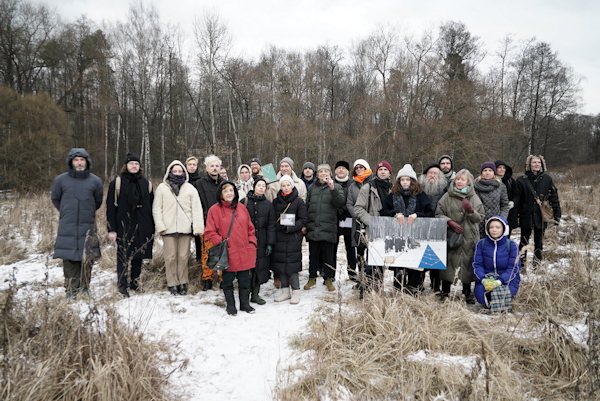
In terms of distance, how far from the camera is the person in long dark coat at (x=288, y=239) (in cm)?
465

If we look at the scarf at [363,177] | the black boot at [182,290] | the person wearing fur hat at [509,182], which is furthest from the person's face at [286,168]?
the person wearing fur hat at [509,182]

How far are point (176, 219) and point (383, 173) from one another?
10.4 feet

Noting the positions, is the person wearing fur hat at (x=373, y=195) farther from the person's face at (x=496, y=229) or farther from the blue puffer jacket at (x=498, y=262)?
the person's face at (x=496, y=229)

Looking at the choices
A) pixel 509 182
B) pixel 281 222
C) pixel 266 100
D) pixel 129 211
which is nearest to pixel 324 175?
pixel 281 222

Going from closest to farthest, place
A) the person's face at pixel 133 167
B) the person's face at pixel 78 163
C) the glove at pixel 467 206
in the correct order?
the glove at pixel 467 206 → the person's face at pixel 78 163 → the person's face at pixel 133 167

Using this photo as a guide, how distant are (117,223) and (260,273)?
2239 mm

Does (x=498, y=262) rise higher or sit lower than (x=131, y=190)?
lower

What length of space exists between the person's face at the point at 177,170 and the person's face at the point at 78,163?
3.97 ft

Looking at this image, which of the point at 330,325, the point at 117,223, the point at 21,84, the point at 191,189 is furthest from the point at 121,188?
the point at 21,84

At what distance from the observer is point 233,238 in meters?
4.24

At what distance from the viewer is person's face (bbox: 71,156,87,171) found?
4461 millimetres

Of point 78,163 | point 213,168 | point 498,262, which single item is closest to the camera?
point 498,262

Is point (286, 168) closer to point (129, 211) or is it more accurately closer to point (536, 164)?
point (129, 211)

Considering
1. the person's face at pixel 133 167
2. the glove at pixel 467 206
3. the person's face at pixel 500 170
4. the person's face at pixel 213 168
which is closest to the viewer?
the glove at pixel 467 206
